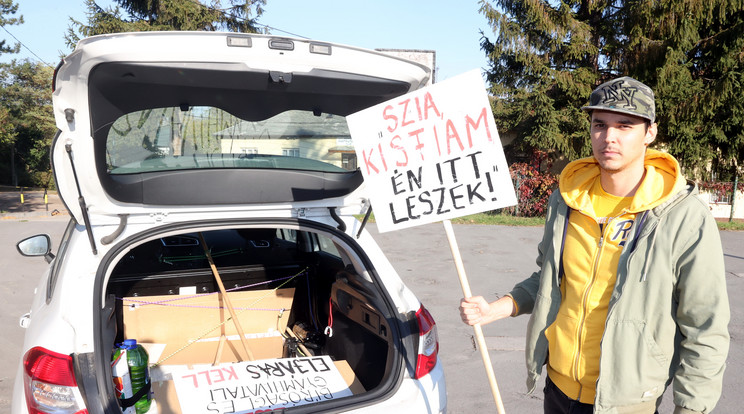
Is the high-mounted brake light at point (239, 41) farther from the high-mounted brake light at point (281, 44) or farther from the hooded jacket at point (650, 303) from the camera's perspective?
the hooded jacket at point (650, 303)

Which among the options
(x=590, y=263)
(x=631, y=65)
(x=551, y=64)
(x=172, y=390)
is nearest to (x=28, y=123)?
(x=551, y=64)

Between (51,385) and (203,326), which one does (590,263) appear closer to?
(51,385)

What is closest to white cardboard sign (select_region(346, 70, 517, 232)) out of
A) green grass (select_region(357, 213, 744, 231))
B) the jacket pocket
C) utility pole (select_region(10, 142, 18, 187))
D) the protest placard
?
the protest placard

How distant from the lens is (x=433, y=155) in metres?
2.05

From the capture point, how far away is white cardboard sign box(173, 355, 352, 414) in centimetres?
223

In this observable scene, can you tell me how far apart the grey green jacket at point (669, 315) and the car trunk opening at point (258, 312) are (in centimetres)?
93

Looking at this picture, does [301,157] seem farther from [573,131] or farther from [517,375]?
[573,131]

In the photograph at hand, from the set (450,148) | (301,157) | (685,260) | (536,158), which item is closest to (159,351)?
(301,157)

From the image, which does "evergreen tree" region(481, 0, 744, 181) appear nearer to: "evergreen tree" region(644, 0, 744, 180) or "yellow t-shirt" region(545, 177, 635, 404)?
"evergreen tree" region(644, 0, 744, 180)

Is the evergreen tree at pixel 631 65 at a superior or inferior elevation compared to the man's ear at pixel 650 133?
superior

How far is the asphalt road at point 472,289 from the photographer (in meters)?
3.74

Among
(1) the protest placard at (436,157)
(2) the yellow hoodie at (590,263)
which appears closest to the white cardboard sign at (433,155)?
(1) the protest placard at (436,157)

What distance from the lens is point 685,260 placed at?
5.48 ft

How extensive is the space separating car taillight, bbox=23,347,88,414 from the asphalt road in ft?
6.35
